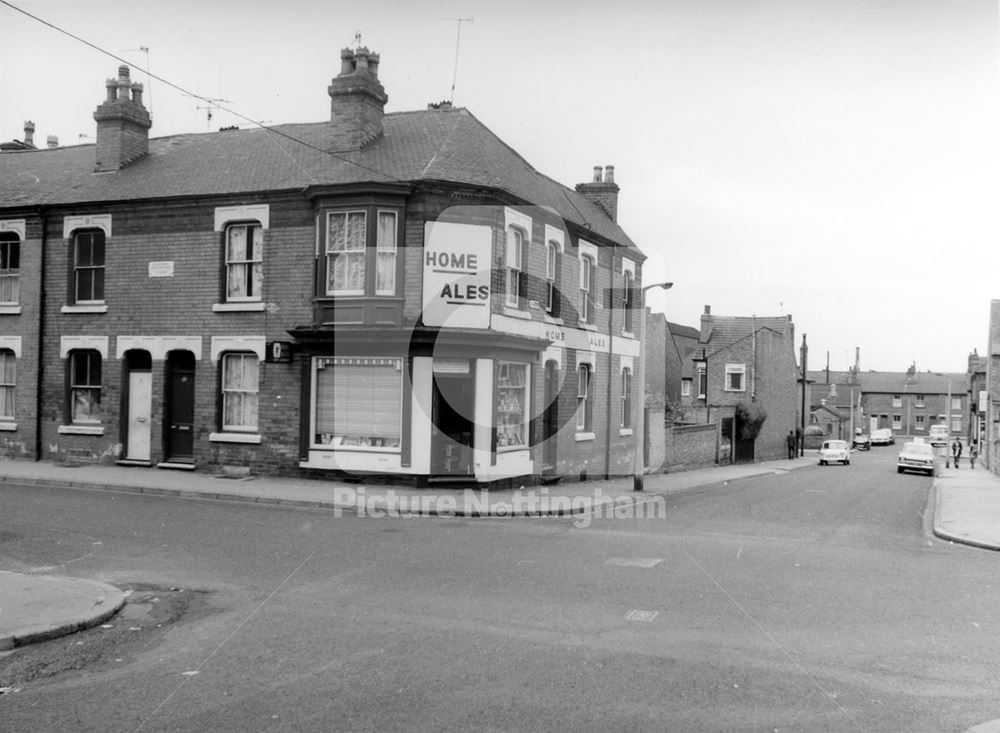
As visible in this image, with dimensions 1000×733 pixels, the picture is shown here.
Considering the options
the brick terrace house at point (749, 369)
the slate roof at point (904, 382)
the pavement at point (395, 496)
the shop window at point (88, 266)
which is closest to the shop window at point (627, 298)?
the pavement at point (395, 496)

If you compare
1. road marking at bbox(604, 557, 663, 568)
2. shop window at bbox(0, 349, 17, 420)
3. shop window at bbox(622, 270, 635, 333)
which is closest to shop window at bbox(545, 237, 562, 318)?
shop window at bbox(622, 270, 635, 333)

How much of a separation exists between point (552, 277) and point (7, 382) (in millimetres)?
15041

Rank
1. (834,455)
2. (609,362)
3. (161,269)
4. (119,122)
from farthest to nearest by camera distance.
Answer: (834,455)
(609,362)
(119,122)
(161,269)

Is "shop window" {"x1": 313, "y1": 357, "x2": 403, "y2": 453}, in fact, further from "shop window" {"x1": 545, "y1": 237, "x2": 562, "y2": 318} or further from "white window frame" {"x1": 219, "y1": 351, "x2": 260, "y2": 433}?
"shop window" {"x1": 545, "y1": 237, "x2": 562, "y2": 318}

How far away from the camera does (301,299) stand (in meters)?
20.0

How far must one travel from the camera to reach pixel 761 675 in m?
6.61

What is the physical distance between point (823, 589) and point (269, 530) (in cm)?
835

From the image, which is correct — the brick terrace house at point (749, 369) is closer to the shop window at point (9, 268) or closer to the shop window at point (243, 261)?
the shop window at point (243, 261)

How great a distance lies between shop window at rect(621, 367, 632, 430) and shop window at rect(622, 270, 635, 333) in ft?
4.81

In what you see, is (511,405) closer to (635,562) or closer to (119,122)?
(635,562)

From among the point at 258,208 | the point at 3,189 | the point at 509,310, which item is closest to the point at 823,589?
the point at 509,310

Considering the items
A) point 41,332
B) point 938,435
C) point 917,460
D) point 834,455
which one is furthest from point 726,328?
point 938,435

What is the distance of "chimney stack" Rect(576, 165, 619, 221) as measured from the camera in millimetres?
29359

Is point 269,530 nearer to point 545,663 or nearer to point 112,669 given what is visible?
point 112,669
